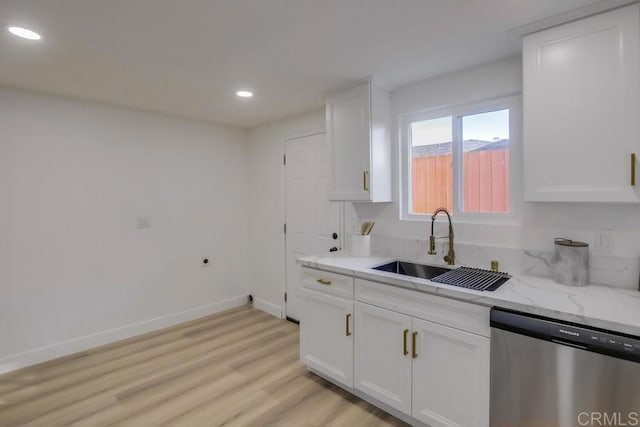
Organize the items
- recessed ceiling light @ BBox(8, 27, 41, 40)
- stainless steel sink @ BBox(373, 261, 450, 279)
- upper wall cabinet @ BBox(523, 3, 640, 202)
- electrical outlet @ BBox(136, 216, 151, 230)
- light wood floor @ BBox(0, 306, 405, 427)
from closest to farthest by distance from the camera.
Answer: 1. upper wall cabinet @ BBox(523, 3, 640, 202)
2. recessed ceiling light @ BBox(8, 27, 41, 40)
3. light wood floor @ BBox(0, 306, 405, 427)
4. stainless steel sink @ BBox(373, 261, 450, 279)
5. electrical outlet @ BBox(136, 216, 151, 230)

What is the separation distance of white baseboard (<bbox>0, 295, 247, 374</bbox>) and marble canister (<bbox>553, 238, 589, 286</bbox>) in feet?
11.5

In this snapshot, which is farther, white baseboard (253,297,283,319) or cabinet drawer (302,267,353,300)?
white baseboard (253,297,283,319)

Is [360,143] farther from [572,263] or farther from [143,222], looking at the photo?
[143,222]

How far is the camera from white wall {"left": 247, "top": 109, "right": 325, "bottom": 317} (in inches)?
153

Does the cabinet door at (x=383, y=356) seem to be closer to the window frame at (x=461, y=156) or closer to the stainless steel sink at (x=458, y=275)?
the stainless steel sink at (x=458, y=275)

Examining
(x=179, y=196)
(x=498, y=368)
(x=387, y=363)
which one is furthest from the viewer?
(x=179, y=196)

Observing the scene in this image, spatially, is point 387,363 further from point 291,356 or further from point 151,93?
point 151,93

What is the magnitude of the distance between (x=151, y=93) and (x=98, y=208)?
1229 millimetres

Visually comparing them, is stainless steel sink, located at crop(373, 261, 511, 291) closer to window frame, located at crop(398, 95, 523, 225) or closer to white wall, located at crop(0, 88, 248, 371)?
window frame, located at crop(398, 95, 523, 225)

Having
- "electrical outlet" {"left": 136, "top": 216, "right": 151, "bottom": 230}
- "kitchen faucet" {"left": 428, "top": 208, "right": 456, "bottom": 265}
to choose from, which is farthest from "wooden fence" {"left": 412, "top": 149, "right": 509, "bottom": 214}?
"electrical outlet" {"left": 136, "top": 216, "right": 151, "bottom": 230}

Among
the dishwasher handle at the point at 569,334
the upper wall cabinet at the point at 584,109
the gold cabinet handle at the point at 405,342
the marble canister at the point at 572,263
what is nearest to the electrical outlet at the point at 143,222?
the gold cabinet handle at the point at 405,342

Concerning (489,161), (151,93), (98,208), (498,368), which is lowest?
(498,368)

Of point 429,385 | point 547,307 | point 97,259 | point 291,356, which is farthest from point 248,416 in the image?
point 97,259

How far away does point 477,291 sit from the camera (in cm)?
172
